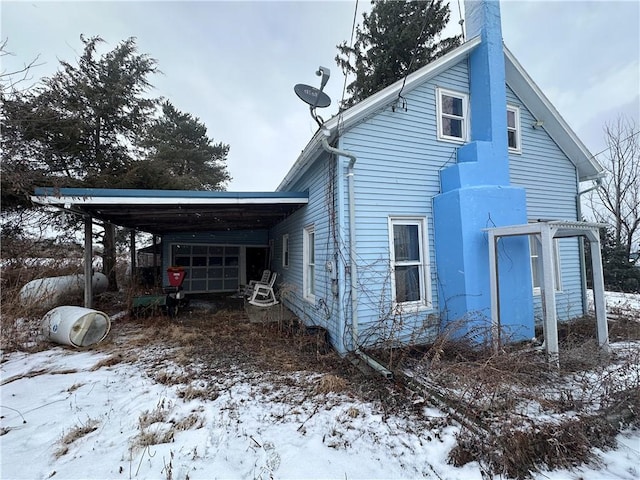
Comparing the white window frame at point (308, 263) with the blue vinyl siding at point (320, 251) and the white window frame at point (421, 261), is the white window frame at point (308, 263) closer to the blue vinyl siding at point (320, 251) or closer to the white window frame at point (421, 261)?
the blue vinyl siding at point (320, 251)

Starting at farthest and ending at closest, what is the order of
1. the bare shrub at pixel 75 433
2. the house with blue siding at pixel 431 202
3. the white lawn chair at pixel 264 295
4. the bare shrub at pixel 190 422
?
the white lawn chair at pixel 264 295 → the house with blue siding at pixel 431 202 → the bare shrub at pixel 190 422 → the bare shrub at pixel 75 433

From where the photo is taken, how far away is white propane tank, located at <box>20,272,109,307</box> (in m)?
6.26

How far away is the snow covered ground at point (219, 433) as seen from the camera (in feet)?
7.59

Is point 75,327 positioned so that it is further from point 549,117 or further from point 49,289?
point 549,117

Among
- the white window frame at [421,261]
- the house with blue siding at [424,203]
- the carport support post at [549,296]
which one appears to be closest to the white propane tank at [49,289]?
the house with blue siding at [424,203]

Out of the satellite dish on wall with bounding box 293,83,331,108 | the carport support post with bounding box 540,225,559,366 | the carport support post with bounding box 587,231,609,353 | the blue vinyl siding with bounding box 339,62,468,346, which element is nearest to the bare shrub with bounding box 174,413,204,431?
the blue vinyl siding with bounding box 339,62,468,346

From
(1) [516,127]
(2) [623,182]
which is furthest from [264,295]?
(2) [623,182]

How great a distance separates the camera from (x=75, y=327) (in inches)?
202

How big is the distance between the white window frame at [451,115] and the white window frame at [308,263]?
3.44m

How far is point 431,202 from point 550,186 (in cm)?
382

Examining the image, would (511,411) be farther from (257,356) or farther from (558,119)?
(558,119)

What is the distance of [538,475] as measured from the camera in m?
2.29

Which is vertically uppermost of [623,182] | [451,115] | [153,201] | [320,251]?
[623,182]

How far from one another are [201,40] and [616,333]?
12605mm
